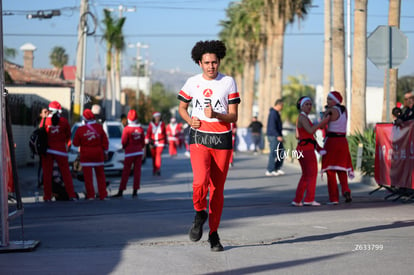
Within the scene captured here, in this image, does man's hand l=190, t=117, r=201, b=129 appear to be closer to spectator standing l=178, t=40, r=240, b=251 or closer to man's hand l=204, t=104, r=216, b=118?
spectator standing l=178, t=40, r=240, b=251

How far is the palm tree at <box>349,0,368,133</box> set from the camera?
979 inches

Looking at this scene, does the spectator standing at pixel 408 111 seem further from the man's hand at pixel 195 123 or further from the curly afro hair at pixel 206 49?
the man's hand at pixel 195 123

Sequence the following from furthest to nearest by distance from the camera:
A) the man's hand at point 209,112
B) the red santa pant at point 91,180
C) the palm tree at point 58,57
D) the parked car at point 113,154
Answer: the palm tree at point 58,57 < the parked car at point 113,154 < the red santa pant at point 91,180 < the man's hand at point 209,112

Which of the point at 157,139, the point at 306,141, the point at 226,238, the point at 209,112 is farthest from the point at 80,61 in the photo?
the point at 209,112

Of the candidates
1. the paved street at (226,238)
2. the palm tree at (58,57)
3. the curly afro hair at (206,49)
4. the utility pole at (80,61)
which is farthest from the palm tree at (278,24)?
the palm tree at (58,57)

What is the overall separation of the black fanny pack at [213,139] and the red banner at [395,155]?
21.4 feet

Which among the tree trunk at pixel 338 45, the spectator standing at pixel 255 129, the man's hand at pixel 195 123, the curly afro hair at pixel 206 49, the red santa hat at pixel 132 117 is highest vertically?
the tree trunk at pixel 338 45

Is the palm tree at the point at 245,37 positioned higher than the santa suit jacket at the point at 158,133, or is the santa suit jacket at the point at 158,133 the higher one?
the palm tree at the point at 245,37

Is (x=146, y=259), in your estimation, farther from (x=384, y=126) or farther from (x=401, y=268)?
(x=384, y=126)

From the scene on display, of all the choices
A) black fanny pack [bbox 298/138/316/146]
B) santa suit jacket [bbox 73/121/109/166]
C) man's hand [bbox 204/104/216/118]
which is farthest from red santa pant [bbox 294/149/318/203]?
man's hand [bbox 204/104/216/118]

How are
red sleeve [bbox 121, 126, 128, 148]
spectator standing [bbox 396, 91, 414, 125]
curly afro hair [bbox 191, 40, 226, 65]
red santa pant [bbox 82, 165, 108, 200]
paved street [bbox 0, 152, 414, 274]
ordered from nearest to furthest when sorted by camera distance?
paved street [bbox 0, 152, 414, 274]
curly afro hair [bbox 191, 40, 226, 65]
spectator standing [bbox 396, 91, 414, 125]
red santa pant [bbox 82, 165, 108, 200]
red sleeve [bbox 121, 126, 128, 148]

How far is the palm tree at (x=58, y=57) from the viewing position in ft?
427

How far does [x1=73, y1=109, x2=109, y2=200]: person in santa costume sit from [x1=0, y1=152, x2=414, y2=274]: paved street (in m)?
1.02

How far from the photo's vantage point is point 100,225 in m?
9.88
